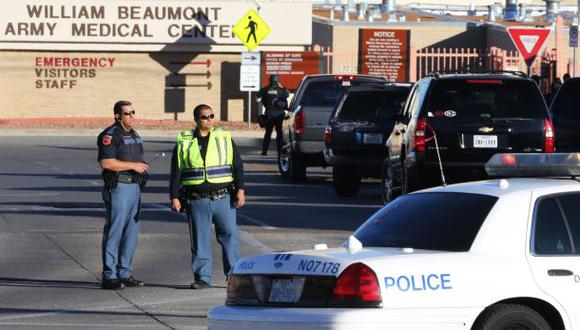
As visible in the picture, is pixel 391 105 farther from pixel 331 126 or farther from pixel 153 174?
pixel 153 174

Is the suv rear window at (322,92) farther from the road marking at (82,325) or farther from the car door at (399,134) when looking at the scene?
the road marking at (82,325)

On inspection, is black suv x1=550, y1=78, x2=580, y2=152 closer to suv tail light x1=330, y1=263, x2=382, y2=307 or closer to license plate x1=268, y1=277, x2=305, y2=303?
license plate x1=268, y1=277, x2=305, y2=303

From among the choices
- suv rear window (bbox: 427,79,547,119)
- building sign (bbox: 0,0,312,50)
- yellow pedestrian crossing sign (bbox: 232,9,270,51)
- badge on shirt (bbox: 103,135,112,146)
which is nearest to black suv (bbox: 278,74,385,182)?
suv rear window (bbox: 427,79,547,119)

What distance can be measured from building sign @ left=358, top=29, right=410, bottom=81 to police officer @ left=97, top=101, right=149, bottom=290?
30874mm

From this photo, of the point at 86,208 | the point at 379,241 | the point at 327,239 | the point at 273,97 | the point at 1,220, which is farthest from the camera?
the point at 273,97

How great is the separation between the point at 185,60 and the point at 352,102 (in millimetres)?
20827

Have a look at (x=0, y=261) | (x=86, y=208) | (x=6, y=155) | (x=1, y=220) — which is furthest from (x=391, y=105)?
(x=6, y=155)

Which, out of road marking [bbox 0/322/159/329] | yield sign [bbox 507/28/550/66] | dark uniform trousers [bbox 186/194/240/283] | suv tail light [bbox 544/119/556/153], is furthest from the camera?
yield sign [bbox 507/28/550/66]

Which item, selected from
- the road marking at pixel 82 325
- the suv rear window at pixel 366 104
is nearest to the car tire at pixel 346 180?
the suv rear window at pixel 366 104

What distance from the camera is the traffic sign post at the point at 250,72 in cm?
3972

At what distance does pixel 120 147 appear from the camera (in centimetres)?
1362

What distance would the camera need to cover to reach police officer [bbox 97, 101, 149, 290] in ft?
44.3

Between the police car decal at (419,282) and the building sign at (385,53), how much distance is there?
36243mm

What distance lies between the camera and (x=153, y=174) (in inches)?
1112
